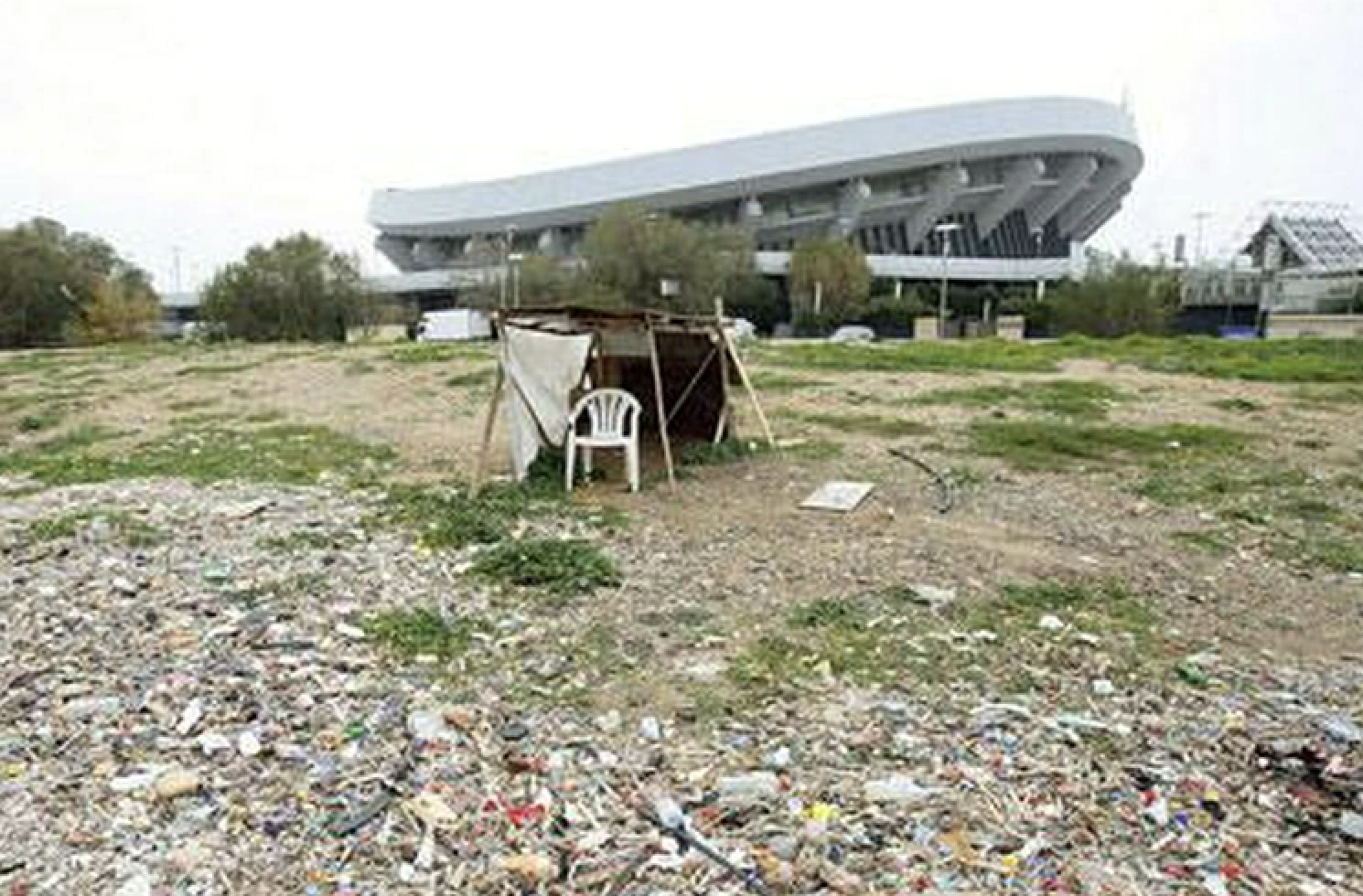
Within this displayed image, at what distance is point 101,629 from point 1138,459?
7654 mm

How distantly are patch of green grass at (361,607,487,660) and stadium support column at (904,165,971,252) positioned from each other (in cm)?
5017

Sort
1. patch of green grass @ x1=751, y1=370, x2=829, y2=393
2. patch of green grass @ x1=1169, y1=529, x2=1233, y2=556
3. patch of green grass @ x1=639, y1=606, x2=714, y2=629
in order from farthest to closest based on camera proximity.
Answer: patch of green grass @ x1=751, y1=370, x2=829, y2=393 → patch of green grass @ x1=1169, y1=529, x2=1233, y2=556 → patch of green grass @ x1=639, y1=606, x2=714, y2=629

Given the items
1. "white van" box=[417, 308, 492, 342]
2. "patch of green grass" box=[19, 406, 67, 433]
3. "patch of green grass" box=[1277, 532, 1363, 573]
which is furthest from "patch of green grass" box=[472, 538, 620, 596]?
"white van" box=[417, 308, 492, 342]

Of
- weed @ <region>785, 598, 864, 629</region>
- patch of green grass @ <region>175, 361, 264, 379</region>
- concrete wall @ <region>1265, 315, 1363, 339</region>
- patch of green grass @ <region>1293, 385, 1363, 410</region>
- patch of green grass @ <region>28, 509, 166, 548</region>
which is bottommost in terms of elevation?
weed @ <region>785, 598, 864, 629</region>

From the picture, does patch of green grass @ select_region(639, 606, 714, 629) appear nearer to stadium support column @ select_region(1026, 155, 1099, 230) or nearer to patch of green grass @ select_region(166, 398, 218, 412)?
patch of green grass @ select_region(166, 398, 218, 412)

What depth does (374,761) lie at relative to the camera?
2754 mm

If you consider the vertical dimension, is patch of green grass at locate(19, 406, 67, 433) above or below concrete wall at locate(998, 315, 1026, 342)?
below

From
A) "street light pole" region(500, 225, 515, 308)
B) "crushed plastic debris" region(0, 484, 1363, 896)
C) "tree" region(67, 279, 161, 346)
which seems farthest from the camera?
"street light pole" region(500, 225, 515, 308)

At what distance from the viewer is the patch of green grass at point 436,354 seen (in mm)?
16717

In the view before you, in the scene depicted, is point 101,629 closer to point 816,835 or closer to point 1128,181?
point 816,835

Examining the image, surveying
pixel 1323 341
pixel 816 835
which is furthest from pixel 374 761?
pixel 1323 341

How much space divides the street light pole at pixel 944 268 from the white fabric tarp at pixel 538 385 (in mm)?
31529

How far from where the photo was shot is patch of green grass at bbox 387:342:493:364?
54.8ft

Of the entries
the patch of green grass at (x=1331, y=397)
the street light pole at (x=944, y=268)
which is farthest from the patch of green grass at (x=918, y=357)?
the street light pole at (x=944, y=268)
